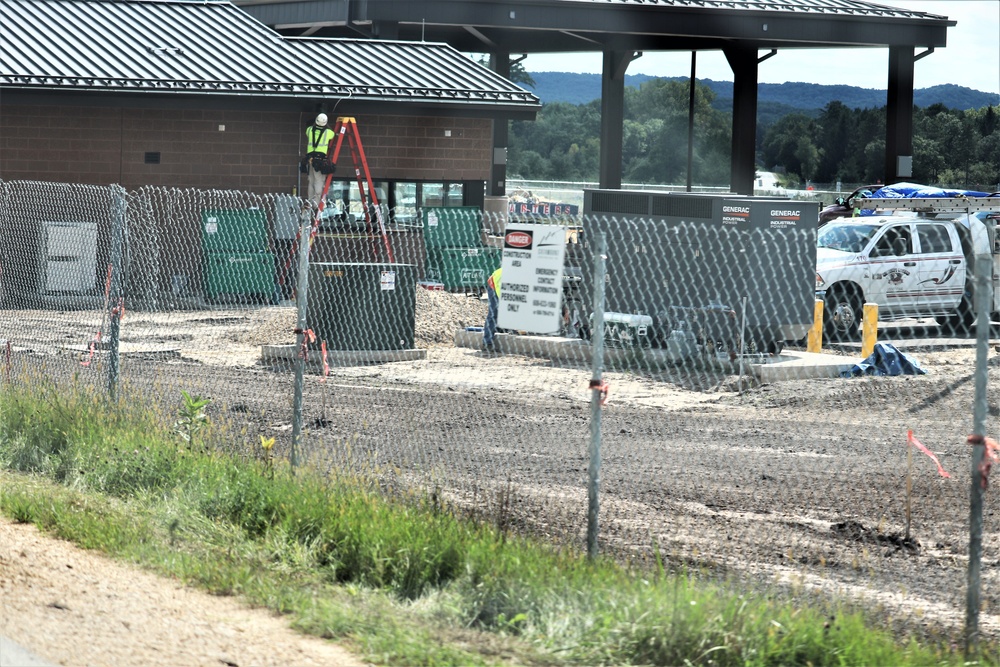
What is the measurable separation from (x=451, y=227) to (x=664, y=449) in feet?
56.8

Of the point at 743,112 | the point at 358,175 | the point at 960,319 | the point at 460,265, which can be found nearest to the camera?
the point at 960,319

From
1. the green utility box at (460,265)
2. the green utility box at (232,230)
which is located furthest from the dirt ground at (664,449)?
the green utility box at (460,265)

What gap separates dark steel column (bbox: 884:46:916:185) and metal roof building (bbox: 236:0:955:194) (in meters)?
0.03

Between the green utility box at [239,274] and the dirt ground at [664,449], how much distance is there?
17.9ft

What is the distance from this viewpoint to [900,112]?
1454 inches

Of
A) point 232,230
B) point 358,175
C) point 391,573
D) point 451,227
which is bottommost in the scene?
point 391,573

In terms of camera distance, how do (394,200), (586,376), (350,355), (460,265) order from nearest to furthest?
(586,376)
(350,355)
(460,265)
(394,200)

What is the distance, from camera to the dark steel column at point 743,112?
36.6m

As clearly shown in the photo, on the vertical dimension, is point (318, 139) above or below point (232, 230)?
above

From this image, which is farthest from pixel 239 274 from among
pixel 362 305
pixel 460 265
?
pixel 362 305

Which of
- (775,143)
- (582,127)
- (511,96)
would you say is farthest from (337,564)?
(582,127)

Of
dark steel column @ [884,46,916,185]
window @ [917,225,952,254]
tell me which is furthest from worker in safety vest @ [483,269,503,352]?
dark steel column @ [884,46,916,185]

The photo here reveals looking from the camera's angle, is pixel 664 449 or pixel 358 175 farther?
pixel 358 175

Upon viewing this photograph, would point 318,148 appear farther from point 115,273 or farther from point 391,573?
point 391,573
